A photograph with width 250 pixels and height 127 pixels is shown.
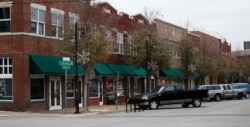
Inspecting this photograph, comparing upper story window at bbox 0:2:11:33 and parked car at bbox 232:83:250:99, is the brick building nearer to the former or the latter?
upper story window at bbox 0:2:11:33

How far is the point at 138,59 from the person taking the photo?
4403cm

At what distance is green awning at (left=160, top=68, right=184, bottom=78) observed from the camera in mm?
54947

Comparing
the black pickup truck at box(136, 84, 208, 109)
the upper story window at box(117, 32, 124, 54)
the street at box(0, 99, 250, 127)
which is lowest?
the street at box(0, 99, 250, 127)

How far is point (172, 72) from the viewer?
190 ft

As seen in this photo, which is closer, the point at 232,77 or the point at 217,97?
the point at 217,97

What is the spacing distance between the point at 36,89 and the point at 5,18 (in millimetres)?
5284

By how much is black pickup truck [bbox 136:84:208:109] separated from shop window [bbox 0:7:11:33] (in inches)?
423

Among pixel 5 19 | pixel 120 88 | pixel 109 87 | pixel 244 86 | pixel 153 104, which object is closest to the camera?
pixel 5 19

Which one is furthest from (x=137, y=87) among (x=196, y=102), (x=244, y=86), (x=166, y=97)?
Answer: (x=166, y=97)

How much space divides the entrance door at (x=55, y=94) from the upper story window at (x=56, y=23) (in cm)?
348

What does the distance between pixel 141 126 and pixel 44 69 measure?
14.2 meters

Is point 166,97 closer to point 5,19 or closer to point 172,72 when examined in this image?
point 5,19

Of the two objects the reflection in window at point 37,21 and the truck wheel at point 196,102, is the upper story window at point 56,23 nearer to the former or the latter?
the reflection in window at point 37,21

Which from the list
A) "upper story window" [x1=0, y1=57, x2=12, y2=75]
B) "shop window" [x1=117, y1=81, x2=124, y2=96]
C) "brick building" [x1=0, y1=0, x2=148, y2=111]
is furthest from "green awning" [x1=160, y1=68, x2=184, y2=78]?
"upper story window" [x1=0, y1=57, x2=12, y2=75]
